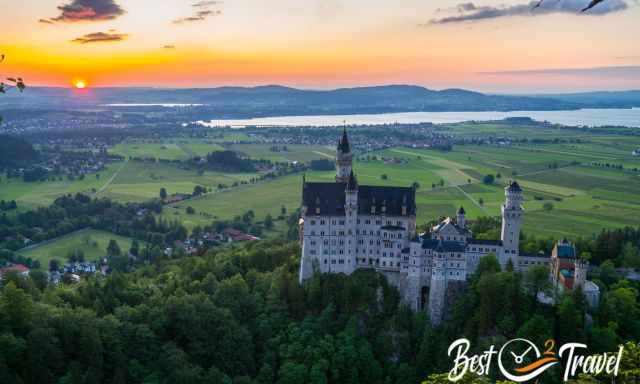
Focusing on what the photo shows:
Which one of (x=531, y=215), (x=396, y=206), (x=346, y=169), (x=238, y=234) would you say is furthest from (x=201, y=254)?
(x=531, y=215)

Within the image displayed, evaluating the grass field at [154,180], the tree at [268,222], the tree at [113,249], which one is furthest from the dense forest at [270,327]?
the grass field at [154,180]

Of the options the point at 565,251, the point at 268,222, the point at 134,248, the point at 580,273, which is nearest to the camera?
the point at 580,273

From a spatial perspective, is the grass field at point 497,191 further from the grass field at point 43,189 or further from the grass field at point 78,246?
the grass field at point 43,189

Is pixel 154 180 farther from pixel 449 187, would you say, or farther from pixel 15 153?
pixel 449 187

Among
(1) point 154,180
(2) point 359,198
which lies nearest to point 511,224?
(2) point 359,198

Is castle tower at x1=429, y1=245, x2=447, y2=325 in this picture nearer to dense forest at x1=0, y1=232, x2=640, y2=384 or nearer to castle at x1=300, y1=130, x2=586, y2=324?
castle at x1=300, y1=130, x2=586, y2=324

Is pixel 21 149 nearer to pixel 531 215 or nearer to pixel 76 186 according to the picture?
pixel 76 186
